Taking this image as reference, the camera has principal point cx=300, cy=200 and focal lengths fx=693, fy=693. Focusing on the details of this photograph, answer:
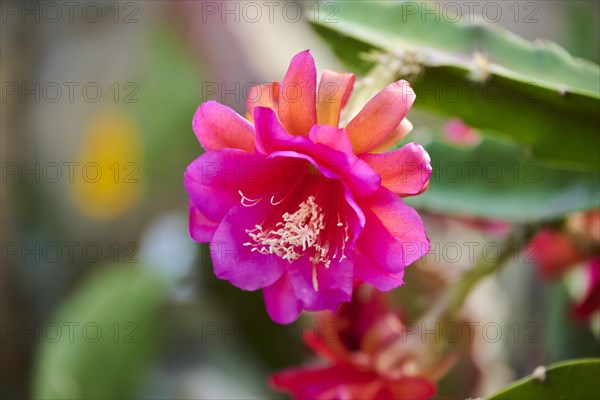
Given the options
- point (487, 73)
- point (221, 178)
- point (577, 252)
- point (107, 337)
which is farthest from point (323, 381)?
point (107, 337)

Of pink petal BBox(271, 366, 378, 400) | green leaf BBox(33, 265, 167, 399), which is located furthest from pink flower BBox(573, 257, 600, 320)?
green leaf BBox(33, 265, 167, 399)

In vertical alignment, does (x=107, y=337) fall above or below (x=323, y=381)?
below

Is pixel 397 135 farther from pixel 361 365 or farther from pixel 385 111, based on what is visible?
pixel 361 365

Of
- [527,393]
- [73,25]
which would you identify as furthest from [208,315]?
[73,25]

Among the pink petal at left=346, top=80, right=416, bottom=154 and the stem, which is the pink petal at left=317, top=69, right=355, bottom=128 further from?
the stem

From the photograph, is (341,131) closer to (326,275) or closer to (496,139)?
(326,275)

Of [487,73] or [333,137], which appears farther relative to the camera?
[487,73]

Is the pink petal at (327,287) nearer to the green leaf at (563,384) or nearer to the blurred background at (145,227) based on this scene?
the green leaf at (563,384)
